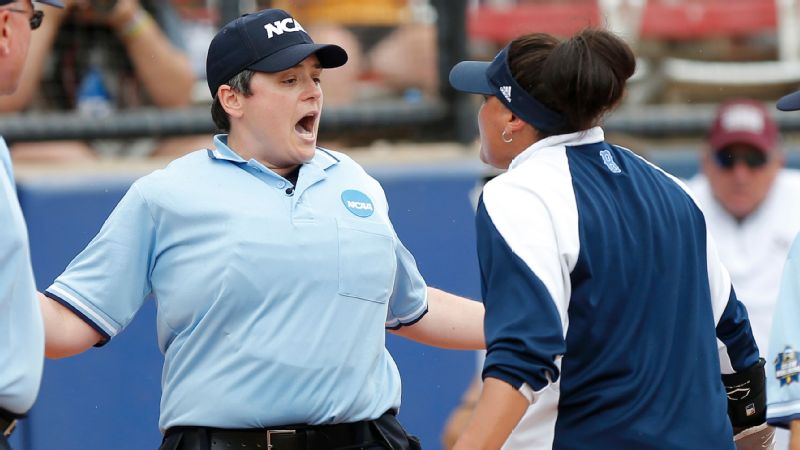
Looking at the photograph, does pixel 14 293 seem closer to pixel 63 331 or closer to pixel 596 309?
pixel 63 331

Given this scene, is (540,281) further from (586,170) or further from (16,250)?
(16,250)

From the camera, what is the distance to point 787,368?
11.2 feet

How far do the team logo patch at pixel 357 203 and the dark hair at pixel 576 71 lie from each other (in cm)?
62

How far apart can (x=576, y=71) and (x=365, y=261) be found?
2.56 ft

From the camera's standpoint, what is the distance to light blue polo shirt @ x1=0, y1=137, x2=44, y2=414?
2926 millimetres

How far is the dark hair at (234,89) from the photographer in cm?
358

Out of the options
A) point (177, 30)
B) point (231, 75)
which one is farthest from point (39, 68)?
point (231, 75)

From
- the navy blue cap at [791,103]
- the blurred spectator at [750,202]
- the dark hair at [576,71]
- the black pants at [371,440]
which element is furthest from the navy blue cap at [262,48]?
the blurred spectator at [750,202]

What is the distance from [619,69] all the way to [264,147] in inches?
39.2

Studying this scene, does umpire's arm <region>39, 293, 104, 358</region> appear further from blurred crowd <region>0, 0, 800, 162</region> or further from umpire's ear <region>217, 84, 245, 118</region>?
blurred crowd <region>0, 0, 800, 162</region>

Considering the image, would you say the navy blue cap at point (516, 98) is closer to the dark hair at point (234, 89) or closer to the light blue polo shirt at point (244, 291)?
the light blue polo shirt at point (244, 291)

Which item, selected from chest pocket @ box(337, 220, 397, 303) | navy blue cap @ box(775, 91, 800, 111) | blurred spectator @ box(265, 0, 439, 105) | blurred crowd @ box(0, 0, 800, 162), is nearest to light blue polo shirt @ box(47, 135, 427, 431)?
chest pocket @ box(337, 220, 397, 303)

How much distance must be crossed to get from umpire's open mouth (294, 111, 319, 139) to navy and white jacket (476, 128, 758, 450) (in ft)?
2.20

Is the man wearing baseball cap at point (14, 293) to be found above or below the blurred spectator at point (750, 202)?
above
